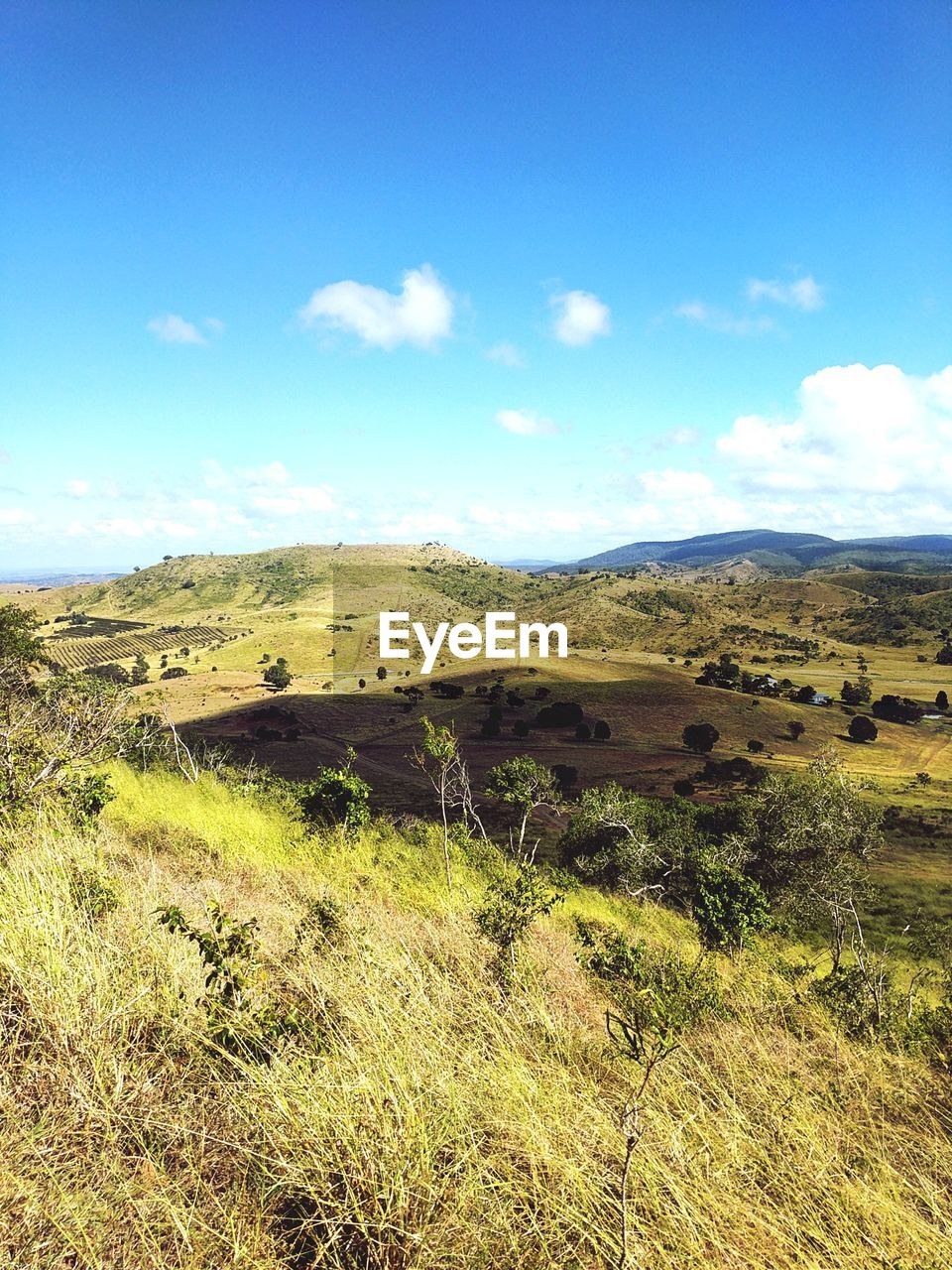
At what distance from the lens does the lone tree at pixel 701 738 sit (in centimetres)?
6562

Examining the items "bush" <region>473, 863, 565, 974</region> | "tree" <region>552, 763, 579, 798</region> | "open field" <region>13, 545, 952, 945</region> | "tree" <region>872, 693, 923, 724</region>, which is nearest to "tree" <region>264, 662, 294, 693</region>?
"open field" <region>13, 545, 952, 945</region>

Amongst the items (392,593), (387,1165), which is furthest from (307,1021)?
(392,593)

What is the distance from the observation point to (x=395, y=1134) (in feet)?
10.1

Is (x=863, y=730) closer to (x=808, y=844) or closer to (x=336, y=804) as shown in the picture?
(x=808, y=844)

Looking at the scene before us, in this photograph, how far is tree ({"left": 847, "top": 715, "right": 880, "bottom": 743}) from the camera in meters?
71.6

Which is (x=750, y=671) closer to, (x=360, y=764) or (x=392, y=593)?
(x=360, y=764)

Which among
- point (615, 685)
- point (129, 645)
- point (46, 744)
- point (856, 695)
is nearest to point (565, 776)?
point (615, 685)

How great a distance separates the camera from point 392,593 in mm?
187250

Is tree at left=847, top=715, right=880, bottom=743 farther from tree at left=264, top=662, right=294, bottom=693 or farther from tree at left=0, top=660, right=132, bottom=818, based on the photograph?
tree at left=264, top=662, right=294, bottom=693

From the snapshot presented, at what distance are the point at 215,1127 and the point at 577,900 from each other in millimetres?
17942

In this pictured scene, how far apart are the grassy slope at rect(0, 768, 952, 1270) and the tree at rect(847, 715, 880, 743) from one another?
259 feet

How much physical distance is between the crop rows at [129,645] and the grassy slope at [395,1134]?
170m

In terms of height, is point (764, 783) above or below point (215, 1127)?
below

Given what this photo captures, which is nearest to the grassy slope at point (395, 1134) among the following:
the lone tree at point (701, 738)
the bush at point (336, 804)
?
the bush at point (336, 804)
